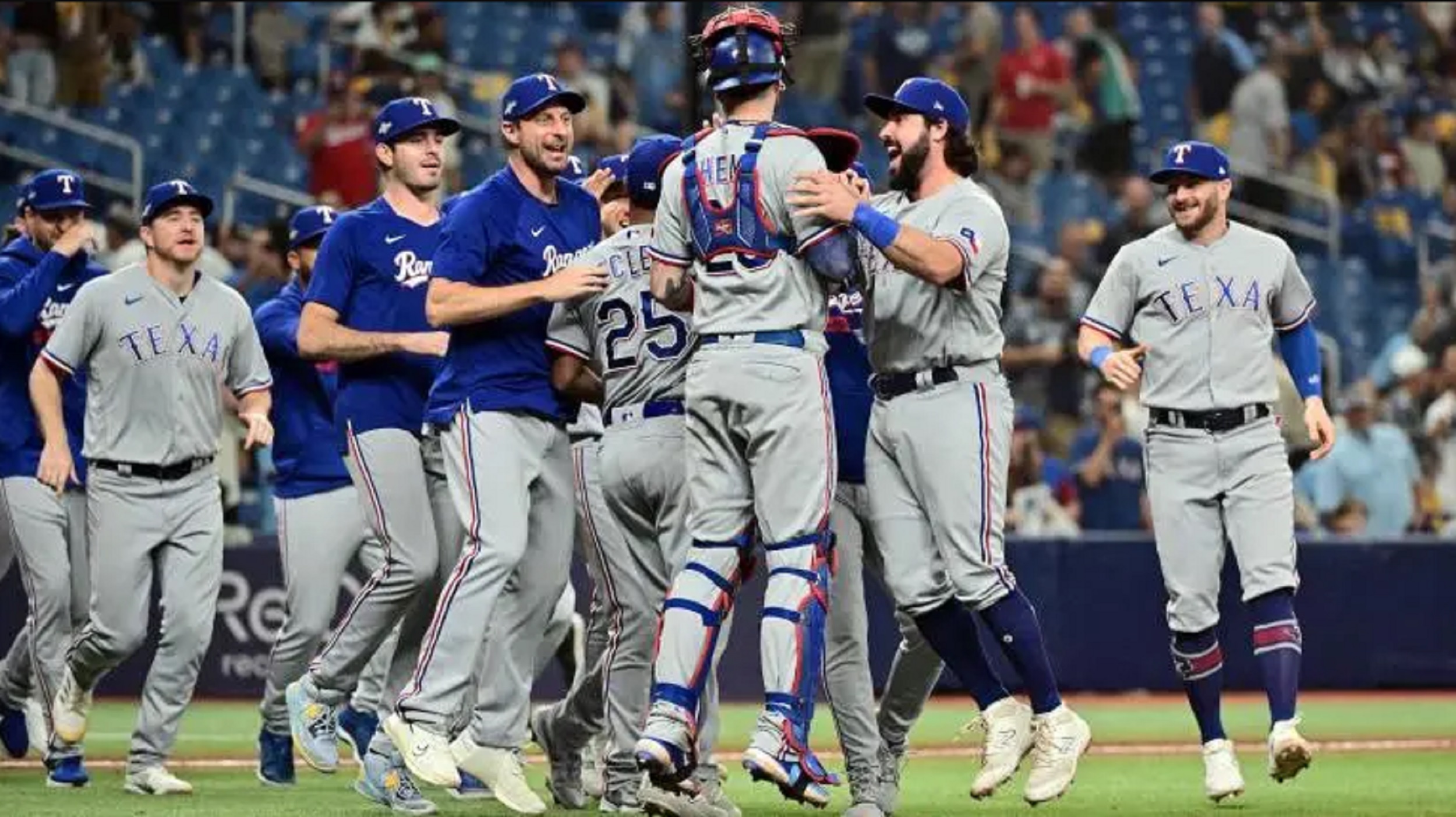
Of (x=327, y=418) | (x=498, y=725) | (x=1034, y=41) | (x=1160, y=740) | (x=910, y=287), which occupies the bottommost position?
(x=1160, y=740)

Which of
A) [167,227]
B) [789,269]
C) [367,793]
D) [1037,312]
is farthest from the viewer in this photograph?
[1037,312]

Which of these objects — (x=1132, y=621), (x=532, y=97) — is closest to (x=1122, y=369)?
(x=532, y=97)

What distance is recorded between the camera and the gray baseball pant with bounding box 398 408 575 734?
303 inches

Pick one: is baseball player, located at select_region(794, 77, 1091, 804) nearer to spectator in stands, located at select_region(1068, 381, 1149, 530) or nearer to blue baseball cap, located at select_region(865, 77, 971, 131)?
blue baseball cap, located at select_region(865, 77, 971, 131)

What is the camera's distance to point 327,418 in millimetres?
10242

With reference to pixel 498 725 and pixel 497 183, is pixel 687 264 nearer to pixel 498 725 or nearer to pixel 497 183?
pixel 497 183

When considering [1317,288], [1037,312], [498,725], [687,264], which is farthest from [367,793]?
[1317,288]

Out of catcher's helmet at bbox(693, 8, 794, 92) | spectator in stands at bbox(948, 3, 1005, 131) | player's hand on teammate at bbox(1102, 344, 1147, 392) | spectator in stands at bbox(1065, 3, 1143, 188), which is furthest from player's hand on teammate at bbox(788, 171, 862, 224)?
spectator in stands at bbox(1065, 3, 1143, 188)

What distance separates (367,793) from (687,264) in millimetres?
2255

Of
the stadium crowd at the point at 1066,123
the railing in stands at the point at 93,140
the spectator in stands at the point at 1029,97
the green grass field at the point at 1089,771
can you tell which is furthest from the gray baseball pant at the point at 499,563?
the spectator in stands at the point at 1029,97

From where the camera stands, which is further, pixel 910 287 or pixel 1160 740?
pixel 1160 740

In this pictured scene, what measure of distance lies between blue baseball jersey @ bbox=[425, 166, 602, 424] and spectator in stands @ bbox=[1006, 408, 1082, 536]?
7.72m

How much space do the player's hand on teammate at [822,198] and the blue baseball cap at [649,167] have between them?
35.1 inches

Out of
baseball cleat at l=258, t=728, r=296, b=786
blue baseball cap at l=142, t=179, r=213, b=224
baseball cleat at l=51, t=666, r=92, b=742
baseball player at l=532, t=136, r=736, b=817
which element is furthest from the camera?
baseball cleat at l=258, t=728, r=296, b=786
